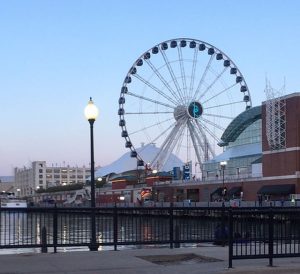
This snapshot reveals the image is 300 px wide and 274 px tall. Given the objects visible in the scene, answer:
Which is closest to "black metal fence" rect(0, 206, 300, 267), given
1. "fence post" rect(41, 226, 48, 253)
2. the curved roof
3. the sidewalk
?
"fence post" rect(41, 226, 48, 253)

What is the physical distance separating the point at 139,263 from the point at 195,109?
76.5m

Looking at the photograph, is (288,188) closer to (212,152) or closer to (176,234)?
(212,152)

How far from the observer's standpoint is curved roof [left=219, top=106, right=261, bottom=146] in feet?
366

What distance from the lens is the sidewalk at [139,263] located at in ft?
47.6

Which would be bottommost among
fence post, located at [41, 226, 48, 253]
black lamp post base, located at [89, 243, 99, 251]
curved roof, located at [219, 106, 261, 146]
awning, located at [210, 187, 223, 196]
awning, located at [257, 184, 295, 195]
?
awning, located at [210, 187, 223, 196]

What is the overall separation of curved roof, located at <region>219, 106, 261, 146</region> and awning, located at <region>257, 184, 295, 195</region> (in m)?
25.9

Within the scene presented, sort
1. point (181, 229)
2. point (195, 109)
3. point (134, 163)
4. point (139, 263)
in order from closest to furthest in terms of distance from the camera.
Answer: point (139, 263) → point (181, 229) → point (195, 109) → point (134, 163)

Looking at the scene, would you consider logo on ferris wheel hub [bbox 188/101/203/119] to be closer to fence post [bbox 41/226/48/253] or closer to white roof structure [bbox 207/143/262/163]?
white roof structure [bbox 207/143/262/163]

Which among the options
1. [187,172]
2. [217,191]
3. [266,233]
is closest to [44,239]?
[266,233]

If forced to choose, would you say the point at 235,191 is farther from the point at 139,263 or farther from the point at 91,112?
the point at 139,263

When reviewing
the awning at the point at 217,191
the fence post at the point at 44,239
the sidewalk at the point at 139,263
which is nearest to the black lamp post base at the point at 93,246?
the sidewalk at the point at 139,263

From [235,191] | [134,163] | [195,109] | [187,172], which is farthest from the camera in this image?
[134,163]

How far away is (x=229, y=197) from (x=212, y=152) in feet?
39.3

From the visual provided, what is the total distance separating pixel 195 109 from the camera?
301 ft
